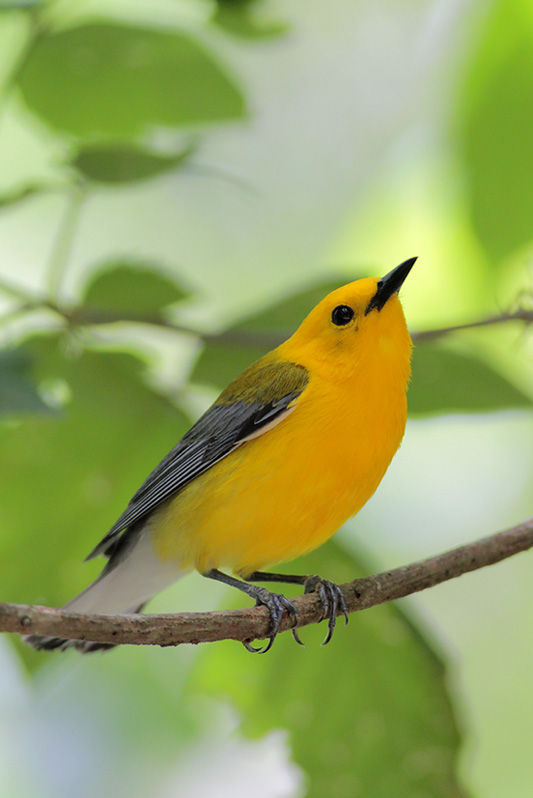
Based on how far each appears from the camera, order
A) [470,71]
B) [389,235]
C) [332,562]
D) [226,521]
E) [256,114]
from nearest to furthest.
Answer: [226,521], [332,562], [256,114], [470,71], [389,235]

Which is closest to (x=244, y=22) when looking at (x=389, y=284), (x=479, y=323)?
(x=389, y=284)

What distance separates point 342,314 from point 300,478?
536 millimetres

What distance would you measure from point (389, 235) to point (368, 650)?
2.48 meters

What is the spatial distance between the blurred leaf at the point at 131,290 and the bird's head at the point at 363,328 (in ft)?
1.62

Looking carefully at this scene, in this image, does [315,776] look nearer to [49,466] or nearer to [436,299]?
[49,466]

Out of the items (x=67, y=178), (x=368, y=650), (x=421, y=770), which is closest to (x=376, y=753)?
(x=421, y=770)

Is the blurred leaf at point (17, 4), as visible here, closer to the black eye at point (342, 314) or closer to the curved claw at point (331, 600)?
the black eye at point (342, 314)

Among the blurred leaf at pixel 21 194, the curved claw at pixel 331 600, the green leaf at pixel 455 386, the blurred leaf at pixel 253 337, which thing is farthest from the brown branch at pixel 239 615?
the blurred leaf at pixel 21 194

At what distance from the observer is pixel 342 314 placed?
2.38 meters

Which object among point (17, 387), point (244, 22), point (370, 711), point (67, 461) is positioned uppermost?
point (244, 22)

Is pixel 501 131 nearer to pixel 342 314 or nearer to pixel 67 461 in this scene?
pixel 342 314

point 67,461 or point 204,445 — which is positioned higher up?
point 67,461

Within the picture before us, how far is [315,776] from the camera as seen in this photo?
2.39 metres

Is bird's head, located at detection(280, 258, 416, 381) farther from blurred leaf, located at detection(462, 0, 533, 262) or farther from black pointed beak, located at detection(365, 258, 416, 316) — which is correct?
blurred leaf, located at detection(462, 0, 533, 262)
